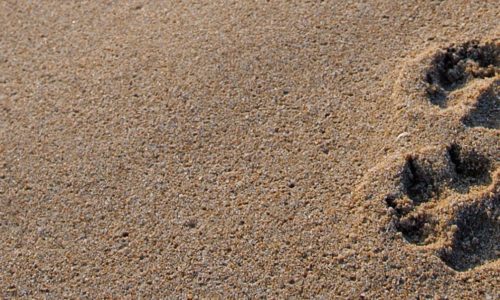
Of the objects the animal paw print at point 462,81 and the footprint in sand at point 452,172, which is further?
the animal paw print at point 462,81

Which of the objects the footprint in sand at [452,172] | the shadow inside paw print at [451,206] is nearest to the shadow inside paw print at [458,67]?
the footprint in sand at [452,172]

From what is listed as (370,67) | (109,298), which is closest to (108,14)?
(370,67)

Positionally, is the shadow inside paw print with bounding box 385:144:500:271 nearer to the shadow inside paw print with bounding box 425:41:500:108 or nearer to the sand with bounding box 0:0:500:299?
the sand with bounding box 0:0:500:299

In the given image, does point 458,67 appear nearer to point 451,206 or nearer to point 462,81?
point 462,81

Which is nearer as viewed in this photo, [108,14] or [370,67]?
[370,67]

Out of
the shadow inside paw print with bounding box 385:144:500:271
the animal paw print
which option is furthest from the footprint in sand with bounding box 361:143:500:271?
the animal paw print

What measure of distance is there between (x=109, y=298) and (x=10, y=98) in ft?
2.83

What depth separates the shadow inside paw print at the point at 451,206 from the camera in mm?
1905

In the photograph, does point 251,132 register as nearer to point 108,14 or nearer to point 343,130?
point 343,130

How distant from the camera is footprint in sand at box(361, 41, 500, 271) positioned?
1.92m

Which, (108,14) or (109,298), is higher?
(108,14)

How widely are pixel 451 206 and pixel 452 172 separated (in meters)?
0.12

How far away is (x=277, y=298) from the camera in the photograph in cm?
188

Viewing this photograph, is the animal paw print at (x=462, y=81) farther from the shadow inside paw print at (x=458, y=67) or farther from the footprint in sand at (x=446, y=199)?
the footprint in sand at (x=446, y=199)
